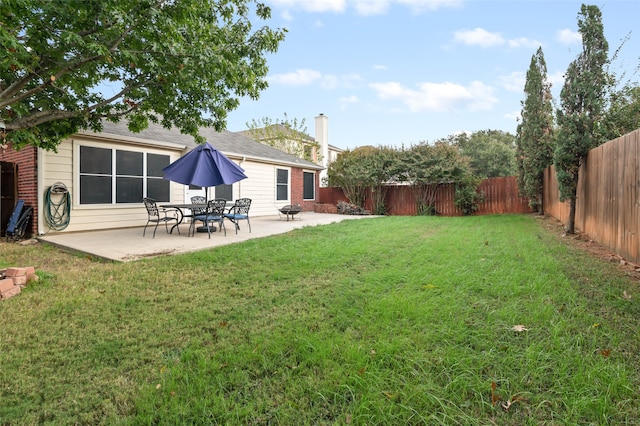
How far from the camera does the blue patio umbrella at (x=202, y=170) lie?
7.78 meters

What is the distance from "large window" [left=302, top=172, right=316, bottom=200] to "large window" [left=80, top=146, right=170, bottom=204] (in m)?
7.66

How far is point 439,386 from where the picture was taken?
1896 millimetres

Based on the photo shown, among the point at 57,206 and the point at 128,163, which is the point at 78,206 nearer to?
the point at 57,206

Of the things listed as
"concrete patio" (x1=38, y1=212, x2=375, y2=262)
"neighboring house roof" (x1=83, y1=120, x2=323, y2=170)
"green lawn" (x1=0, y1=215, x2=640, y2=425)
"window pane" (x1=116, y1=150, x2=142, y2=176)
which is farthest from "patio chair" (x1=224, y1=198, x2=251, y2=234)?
"green lawn" (x1=0, y1=215, x2=640, y2=425)

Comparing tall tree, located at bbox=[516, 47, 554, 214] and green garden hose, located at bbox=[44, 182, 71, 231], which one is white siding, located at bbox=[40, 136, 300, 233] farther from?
tall tree, located at bbox=[516, 47, 554, 214]

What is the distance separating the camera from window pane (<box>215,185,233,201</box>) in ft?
39.3

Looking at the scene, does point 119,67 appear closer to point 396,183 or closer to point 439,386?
point 439,386

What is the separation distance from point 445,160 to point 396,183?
2.87 meters

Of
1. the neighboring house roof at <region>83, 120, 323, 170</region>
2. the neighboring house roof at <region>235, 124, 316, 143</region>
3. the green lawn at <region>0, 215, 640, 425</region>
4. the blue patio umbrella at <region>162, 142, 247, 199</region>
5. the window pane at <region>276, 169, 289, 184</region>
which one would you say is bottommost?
the green lawn at <region>0, 215, 640, 425</region>

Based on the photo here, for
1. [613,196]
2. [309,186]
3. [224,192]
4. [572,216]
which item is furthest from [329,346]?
[309,186]

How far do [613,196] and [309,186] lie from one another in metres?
13.0

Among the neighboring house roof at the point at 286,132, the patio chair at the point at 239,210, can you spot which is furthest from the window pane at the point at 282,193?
the neighboring house roof at the point at 286,132

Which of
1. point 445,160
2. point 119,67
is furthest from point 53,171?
point 445,160

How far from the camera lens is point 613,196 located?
17.5 feet
